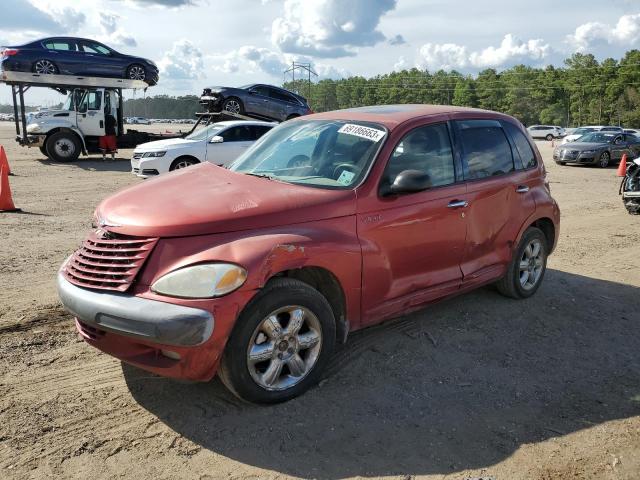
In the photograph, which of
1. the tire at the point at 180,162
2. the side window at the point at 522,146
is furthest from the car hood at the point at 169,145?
the side window at the point at 522,146

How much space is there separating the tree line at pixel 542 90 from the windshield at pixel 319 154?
82435mm

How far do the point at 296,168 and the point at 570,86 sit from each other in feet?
317

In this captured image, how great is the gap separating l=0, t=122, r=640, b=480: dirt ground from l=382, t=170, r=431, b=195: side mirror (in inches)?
49.3

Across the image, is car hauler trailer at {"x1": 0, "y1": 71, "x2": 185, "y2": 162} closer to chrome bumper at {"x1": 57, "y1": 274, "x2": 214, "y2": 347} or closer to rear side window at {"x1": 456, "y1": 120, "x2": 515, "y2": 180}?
rear side window at {"x1": 456, "y1": 120, "x2": 515, "y2": 180}

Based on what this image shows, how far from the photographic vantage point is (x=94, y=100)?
18.6 m

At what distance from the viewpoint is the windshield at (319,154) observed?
4008 millimetres

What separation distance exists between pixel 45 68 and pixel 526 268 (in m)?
17.3

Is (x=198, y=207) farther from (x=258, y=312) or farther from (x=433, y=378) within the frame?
(x=433, y=378)

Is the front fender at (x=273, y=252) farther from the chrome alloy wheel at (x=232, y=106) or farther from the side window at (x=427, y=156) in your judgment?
the chrome alloy wheel at (x=232, y=106)

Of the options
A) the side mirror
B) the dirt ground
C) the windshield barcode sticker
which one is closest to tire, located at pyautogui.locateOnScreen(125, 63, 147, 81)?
the dirt ground

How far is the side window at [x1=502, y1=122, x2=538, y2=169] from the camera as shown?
5.35 m

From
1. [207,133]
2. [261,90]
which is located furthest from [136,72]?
[207,133]

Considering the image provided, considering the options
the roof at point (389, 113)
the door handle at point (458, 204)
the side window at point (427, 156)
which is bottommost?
the door handle at point (458, 204)

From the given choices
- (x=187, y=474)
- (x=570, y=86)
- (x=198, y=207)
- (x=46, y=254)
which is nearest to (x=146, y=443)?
(x=187, y=474)
